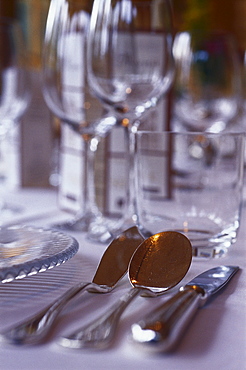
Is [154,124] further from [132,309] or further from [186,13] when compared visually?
[186,13]

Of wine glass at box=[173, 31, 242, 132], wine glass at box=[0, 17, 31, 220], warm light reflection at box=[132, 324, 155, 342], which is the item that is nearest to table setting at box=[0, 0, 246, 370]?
warm light reflection at box=[132, 324, 155, 342]

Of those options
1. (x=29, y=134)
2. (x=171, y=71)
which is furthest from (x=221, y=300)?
(x=29, y=134)

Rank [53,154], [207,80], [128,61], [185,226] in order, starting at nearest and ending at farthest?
[185,226], [128,61], [53,154], [207,80]

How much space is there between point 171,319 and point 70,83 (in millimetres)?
464

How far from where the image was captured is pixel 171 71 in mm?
644

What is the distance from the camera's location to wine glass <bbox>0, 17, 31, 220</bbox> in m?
0.83

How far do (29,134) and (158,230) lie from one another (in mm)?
557

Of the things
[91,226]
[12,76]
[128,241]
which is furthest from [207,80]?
[128,241]

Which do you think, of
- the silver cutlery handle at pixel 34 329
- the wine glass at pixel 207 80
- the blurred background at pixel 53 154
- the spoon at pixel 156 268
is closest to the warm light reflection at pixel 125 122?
the blurred background at pixel 53 154

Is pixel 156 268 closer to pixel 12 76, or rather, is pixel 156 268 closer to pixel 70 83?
pixel 70 83

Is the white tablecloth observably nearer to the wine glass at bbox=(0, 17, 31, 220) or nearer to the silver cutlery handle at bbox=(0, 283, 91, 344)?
the silver cutlery handle at bbox=(0, 283, 91, 344)

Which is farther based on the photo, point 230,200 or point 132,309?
point 230,200

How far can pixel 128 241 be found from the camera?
0.48m

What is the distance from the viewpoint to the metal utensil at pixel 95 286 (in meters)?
0.30
